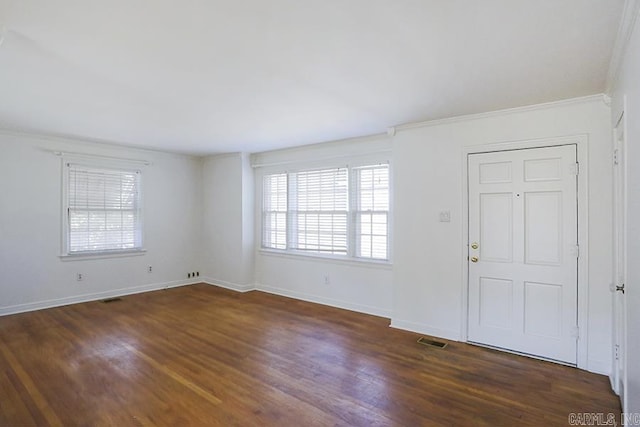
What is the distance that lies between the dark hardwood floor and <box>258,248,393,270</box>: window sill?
2.48 feet

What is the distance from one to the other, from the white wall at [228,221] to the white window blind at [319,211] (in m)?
0.91

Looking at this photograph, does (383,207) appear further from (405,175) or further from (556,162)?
(556,162)

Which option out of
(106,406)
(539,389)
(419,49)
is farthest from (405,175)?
(106,406)

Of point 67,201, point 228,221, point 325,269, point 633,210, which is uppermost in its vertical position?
point 67,201

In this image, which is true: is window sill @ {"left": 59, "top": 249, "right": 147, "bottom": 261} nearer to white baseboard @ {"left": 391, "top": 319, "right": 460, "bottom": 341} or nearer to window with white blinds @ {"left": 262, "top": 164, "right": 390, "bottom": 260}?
window with white blinds @ {"left": 262, "top": 164, "right": 390, "bottom": 260}

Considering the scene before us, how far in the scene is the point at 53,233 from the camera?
198 inches

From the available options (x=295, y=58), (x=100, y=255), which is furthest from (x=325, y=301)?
(x=295, y=58)

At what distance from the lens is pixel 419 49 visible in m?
2.22

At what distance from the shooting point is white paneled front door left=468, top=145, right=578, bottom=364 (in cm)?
320

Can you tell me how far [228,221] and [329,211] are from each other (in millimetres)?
2089

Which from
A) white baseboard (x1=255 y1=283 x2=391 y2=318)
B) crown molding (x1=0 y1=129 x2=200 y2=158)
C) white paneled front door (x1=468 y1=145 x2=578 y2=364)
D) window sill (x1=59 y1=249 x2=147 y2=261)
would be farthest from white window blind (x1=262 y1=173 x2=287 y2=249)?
white paneled front door (x1=468 y1=145 x2=578 y2=364)

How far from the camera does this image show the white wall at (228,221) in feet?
20.1

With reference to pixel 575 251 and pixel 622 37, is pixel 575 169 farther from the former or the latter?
pixel 622 37

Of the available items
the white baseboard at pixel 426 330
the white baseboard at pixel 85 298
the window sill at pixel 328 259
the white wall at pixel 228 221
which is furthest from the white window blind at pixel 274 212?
the white baseboard at pixel 426 330
